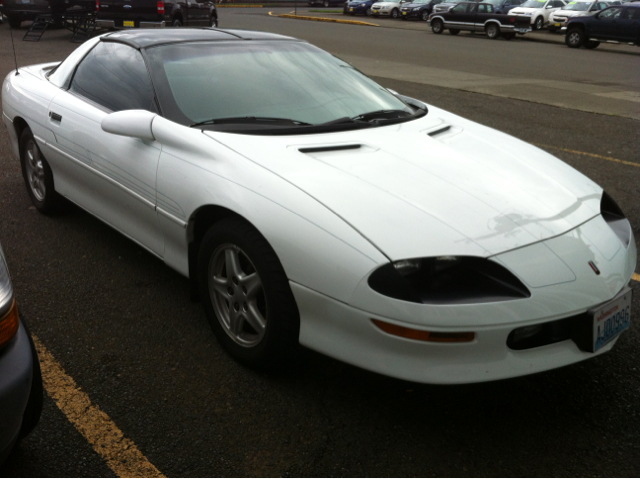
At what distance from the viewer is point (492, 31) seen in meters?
24.7


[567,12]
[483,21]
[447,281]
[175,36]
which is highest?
[175,36]

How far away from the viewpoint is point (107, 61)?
13.9 ft

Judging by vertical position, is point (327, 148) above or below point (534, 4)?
above

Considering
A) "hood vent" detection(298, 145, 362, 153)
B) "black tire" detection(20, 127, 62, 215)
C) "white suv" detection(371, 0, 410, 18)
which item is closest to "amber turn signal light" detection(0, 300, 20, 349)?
"hood vent" detection(298, 145, 362, 153)

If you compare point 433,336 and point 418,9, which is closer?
point 433,336

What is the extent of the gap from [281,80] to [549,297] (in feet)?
6.50

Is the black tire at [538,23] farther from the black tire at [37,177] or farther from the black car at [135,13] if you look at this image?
the black tire at [37,177]

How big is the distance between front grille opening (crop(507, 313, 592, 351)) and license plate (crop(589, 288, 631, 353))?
0.03 m

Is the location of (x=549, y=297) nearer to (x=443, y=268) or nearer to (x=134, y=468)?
(x=443, y=268)

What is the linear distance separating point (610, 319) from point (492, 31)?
2393 centimetres

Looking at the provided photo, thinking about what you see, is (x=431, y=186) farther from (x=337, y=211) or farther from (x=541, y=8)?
(x=541, y=8)

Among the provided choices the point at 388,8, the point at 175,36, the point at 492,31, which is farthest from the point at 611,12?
the point at 175,36

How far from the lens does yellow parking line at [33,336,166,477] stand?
8.05 feet

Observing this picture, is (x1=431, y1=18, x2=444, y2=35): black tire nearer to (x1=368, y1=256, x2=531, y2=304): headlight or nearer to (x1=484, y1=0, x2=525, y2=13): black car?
(x1=484, y1=0, x2=525, y2=13): black car
